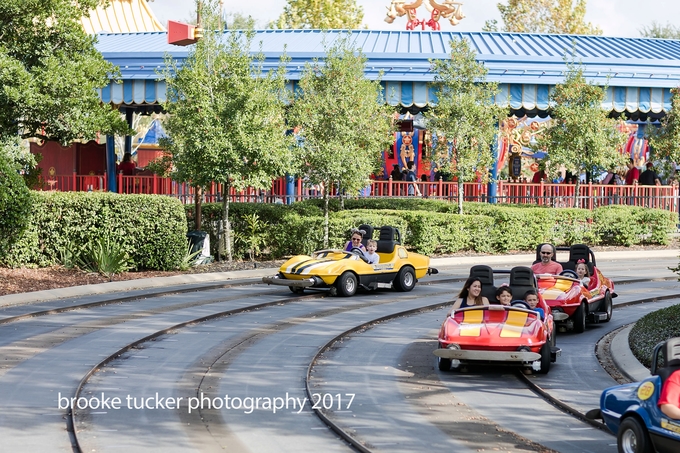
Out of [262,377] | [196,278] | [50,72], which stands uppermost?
[50,72]

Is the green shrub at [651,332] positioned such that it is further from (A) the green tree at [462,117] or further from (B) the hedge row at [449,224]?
(A) the green tree at [462,117]

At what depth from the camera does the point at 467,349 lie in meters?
12.3

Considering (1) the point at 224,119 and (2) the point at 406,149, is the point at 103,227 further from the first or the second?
(2) the point at 406,149

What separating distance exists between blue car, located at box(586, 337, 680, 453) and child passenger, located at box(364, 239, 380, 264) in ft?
40.5

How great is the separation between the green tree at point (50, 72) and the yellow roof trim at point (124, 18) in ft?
93.8

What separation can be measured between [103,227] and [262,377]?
12574 mm

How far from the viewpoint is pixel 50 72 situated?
22562mm

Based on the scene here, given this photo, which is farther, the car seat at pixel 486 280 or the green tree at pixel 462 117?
the green tree at pixel 462 117

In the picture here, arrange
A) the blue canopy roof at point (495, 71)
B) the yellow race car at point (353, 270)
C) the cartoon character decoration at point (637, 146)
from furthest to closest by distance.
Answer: the cartoon character decoration at point (637, 146), the blue canopy roof at point (495, 71), the yellow race car at point (353, 270)

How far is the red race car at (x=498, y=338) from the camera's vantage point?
39.5 feet

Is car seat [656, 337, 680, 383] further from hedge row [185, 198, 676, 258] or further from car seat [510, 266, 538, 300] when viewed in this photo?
hedge row [185, 198, 676, 258]

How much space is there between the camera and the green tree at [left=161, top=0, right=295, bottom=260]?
82.2 feet

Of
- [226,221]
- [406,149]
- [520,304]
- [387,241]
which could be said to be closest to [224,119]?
[226,221]

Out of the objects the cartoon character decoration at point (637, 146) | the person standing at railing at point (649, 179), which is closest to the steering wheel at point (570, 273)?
the person standing at railing at point (649, 179)
